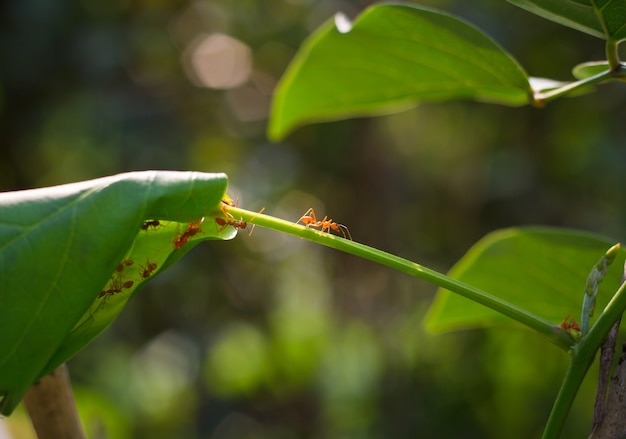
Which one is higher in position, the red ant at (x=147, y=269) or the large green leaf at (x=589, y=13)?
the large green leaf at (x=589, y=13)

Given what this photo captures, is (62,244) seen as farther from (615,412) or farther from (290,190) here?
(290,190)

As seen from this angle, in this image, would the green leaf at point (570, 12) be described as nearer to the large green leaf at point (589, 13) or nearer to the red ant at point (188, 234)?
the large green leaf at point (589, 13)

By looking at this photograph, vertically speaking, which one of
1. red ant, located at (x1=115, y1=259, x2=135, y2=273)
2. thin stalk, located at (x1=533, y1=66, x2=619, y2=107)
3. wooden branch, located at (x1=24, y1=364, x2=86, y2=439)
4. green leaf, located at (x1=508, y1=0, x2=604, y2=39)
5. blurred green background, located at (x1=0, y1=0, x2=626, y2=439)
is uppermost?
blurred green background, located at (x1=0, y1=0, x2=626, y2=439)

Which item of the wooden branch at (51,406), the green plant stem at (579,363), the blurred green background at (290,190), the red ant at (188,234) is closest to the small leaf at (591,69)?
the green plant stem at (579,363)

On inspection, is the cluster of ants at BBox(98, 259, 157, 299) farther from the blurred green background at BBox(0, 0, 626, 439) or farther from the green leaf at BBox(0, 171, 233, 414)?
the blurred green background at BBox(0, 0, 626, 439)

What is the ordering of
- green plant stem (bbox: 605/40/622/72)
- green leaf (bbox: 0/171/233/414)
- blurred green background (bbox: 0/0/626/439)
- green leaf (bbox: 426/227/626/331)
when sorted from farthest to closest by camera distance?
blurred green background (bbox: 0/0/626/439) < green leaf (bbox: 426/227/626/331) < green plant stem (bbox: 605/40/622/72) < green leaf (bbox: 0/171/233/414)

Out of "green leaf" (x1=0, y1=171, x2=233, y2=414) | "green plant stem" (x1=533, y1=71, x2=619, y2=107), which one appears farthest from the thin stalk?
"green leaf" (x1=0, y1=171, x2=233, y2=414)

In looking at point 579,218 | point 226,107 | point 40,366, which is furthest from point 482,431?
point 40,366

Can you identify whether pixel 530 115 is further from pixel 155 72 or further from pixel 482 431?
pixel 155 72
